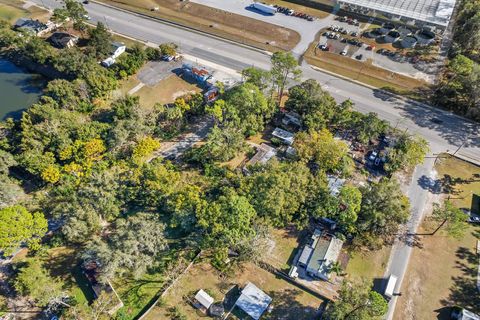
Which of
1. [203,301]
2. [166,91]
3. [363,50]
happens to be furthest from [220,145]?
[363,50]

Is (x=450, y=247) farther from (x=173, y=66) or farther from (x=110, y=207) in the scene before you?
(x=173, y=66)

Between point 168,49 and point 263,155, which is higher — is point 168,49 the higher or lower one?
the higher one

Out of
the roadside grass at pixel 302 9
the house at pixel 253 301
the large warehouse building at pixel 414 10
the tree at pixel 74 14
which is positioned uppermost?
the large warehouse building at pixel 414 10

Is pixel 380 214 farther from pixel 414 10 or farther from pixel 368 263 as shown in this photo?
pixel 414 10

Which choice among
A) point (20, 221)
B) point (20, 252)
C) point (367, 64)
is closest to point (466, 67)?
point (367, 64)

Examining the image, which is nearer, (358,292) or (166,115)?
(358,292)

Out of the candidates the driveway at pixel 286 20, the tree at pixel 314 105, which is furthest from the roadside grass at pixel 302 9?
the tree at pixel 314 105

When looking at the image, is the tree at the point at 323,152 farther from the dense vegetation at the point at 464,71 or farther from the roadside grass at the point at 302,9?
the roadside grass at the point at 302,9
